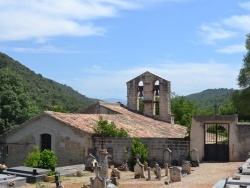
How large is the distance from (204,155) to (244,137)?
274 cm

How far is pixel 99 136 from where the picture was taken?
2697cm

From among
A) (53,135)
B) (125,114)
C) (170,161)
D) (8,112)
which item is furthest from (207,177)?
(8,112)

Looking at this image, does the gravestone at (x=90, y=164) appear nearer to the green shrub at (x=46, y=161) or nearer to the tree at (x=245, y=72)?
the green shrub at (x=46, y=161)

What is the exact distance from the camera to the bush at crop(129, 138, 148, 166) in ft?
82.5

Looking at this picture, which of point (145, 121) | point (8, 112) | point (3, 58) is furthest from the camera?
point (3, 58)

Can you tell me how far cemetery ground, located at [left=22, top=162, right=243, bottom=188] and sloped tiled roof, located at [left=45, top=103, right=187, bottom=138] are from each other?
518cm

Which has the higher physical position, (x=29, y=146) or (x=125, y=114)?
(x=125, y=114)

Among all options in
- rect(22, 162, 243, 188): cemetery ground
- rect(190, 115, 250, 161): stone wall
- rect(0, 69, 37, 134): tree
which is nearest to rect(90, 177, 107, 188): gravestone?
rect(22, 162, 243, 188): cemetery ground

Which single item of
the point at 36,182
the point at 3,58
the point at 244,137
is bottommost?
the point at 36,182

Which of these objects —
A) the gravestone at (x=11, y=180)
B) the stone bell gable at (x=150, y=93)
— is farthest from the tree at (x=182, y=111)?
the gravestone at (x=11, y=180)

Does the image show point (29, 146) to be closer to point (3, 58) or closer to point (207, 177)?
point (207, 177)

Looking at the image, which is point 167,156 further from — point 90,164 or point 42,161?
point 42,161

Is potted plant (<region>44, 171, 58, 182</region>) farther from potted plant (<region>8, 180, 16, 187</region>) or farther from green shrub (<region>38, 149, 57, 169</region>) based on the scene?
potted plant (<region>8, 180, 16, 187</region>)

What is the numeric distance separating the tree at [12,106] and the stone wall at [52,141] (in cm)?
1110
